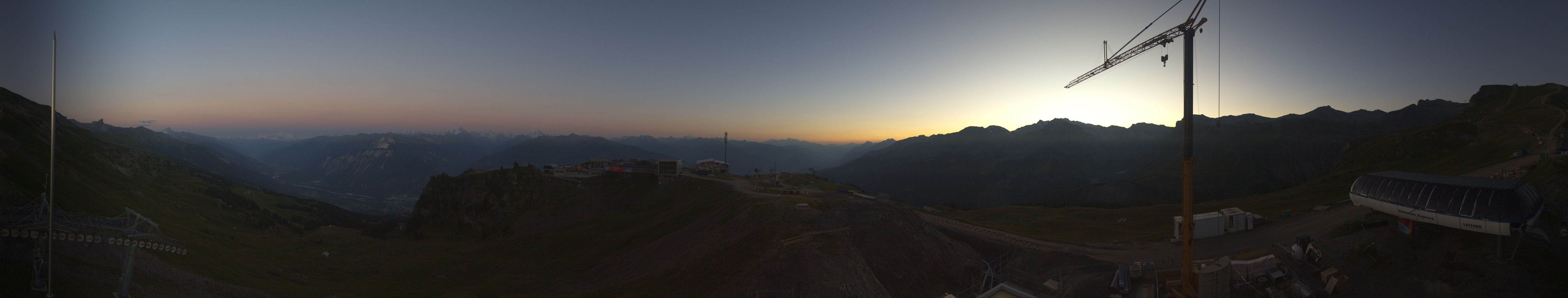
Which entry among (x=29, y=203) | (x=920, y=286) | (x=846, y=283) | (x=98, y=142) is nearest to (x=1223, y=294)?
(x=920, y=286)

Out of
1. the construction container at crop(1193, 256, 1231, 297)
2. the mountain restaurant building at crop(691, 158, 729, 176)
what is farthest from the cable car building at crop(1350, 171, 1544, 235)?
the mountain restaurant building at crop(691, 158, 729, 176)

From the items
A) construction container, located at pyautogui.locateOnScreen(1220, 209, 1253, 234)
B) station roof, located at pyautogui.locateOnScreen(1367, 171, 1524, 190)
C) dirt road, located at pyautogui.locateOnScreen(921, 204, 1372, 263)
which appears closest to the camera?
station roof, located at pyautogui.locateOnScreen(1367, 171, 1524, 190)

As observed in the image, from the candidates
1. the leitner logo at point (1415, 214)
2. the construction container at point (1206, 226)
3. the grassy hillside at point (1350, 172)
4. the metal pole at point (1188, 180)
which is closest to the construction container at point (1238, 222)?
the construction container at point (1206, 226)

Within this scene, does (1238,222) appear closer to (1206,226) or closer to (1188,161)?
(1206,226)

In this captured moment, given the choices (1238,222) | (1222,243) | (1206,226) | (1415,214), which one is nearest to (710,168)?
(1206,226)

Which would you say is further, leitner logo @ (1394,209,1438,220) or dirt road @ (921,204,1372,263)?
dirt road @ (921,204,1372,263)

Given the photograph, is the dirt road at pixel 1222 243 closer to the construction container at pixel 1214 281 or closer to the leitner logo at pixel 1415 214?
the leitner logo at pixel 1415 214

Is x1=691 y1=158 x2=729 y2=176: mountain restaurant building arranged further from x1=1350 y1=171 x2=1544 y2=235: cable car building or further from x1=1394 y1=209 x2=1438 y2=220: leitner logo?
x1=1394 y1=209 x2=1438 y2=220: leitner logo
